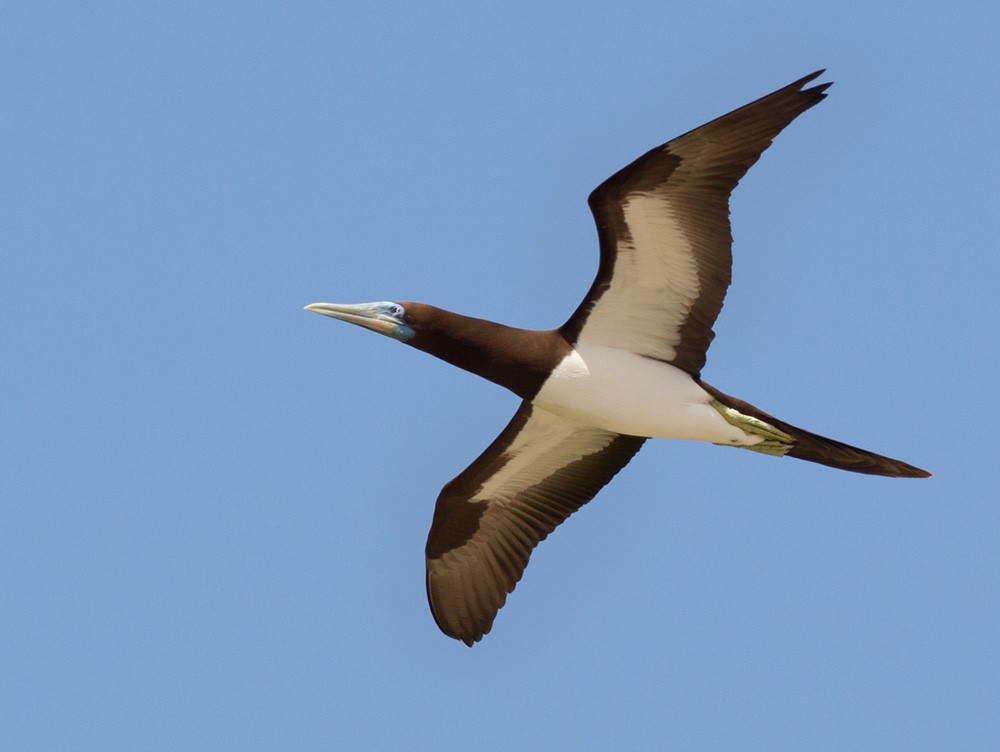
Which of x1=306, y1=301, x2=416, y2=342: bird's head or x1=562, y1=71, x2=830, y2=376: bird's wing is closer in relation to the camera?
x1=562, y1=71, x2=830, y2=376: bird's wing

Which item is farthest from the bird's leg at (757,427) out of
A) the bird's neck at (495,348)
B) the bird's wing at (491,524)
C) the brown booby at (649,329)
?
the bird's wing at (491,524)

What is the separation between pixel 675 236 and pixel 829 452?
2.29m

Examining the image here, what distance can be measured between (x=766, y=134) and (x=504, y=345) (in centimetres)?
278

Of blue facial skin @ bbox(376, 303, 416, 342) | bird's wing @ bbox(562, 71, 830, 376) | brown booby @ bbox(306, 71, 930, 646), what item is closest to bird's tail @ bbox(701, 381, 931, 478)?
brown booby @ bbox(306, 71, 930, 646)

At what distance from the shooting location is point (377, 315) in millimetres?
15227

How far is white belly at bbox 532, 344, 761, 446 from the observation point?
15.1 meters

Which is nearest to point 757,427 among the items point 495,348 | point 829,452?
point 829,452

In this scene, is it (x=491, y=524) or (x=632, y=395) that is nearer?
(x=632, y=395)

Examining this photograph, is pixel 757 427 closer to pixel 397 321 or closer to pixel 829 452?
pixel 829 452

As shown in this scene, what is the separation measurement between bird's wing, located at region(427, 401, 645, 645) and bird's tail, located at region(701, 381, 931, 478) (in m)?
1.62

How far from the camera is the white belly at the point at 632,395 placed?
15.1 m

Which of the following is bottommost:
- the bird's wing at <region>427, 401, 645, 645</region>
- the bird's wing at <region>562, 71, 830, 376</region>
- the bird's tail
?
the bird's wing at <region>427, 401, 645, 645</region>

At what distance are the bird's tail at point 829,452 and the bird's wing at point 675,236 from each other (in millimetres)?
520

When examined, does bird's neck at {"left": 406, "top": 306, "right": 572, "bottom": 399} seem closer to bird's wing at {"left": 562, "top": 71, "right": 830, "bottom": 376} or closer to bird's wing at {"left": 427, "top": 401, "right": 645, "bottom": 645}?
bird's wing at {"left": 562, "top": 71, "right": 830, "bottom": 376}
